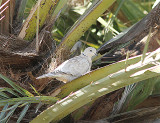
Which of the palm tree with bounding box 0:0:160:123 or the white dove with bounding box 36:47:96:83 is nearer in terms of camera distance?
the palm tree with bounding box 0:0:160:123

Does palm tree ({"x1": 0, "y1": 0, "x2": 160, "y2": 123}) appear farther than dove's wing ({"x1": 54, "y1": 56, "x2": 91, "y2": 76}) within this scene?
No

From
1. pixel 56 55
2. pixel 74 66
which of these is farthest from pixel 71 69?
pixel 56 55

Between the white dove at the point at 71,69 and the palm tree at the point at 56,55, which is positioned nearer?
the palm tree at the point at 56,55

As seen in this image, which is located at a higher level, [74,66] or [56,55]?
[56,55]

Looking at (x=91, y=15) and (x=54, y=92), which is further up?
(x=91, y=15)

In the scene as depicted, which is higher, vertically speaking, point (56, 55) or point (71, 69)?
point (56, 55)

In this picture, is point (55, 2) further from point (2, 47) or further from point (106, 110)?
point (106, 110)

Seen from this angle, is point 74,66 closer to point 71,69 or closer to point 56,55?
point 71,69

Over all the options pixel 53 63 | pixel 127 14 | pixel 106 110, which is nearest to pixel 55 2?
pixel 53 63
